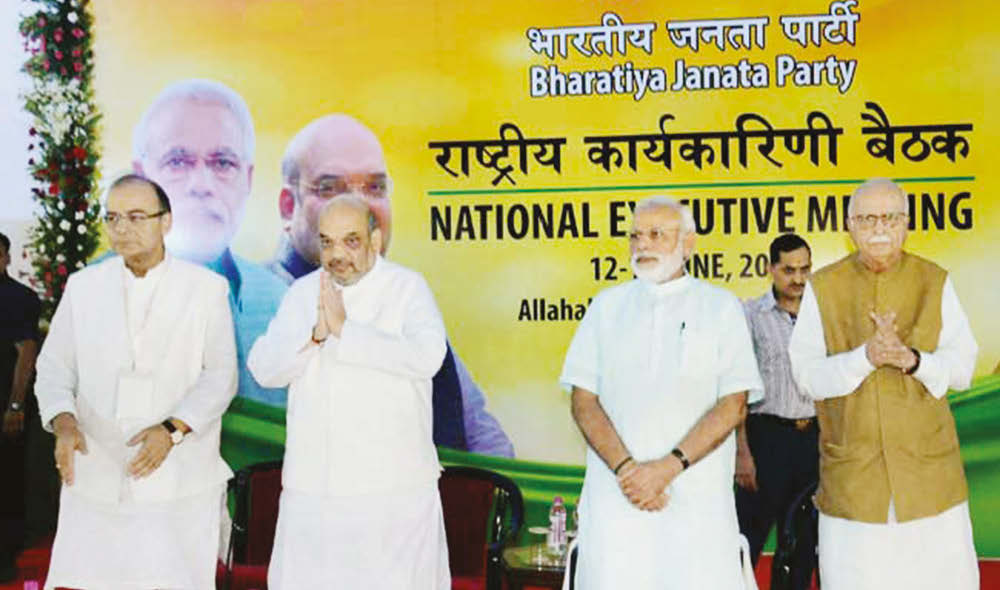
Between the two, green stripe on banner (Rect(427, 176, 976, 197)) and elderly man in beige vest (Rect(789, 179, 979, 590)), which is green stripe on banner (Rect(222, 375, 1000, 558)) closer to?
green stripe on banner (Rect(427, 176, 976, 197))

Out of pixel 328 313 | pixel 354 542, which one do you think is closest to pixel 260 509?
pixel 354 542

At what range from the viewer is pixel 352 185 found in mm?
6566

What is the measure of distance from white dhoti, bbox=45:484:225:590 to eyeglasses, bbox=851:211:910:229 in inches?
97.8

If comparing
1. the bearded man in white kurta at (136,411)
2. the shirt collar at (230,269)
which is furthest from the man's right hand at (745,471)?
the shirt collar at (230,269)

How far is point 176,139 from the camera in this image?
670cm

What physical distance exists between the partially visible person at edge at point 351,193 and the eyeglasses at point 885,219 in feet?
9.73

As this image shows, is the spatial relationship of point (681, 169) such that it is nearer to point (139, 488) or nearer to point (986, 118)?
point (986, 118)

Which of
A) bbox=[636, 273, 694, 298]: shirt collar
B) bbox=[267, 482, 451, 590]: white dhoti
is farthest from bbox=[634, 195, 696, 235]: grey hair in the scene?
→ bbox=[267, 482, 451, 590]: white dhoti

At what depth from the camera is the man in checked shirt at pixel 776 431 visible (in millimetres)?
5574

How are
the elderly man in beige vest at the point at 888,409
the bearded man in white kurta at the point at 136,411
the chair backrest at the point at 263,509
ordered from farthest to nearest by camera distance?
the chair backrest at the point at 263,509
the bearded man in white kurta at the point at 136,411
the elderly man in beige vest at the point at 888,409

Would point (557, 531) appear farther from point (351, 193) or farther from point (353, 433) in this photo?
point (351, 193)

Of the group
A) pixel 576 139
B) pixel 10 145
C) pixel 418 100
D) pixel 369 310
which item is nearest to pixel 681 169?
pixel 576 139

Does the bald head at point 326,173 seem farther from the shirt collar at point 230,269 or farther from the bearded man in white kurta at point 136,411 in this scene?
the bearded man in white kurta at point 136,411

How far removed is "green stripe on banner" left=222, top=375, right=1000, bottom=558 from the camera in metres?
6.14
